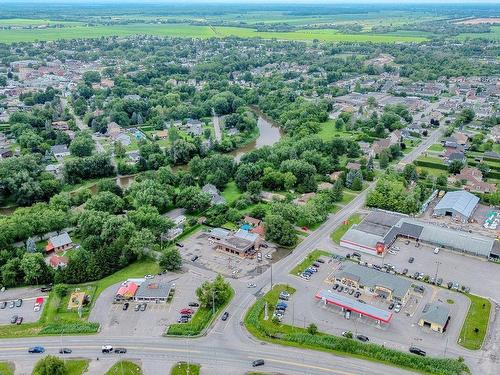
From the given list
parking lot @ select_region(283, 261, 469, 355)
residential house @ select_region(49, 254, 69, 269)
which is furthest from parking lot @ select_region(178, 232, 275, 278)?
residential house @ select_region(49, 254, 69, 269)

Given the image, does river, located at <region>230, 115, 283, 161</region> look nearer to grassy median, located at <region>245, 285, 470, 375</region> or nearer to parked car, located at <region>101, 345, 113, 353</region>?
grassy median, located at <region>245, 285, 470, 375</region>

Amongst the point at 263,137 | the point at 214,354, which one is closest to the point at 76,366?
the point at 214,354

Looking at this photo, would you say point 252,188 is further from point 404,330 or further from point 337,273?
point 404,330

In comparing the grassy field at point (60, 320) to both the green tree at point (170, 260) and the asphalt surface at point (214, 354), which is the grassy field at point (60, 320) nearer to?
the asphalt surface at point (214, 354)

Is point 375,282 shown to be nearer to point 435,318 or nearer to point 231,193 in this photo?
point 435,318

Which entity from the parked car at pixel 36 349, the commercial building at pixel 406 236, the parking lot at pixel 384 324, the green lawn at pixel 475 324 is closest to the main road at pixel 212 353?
the parked car at pixel 36 349

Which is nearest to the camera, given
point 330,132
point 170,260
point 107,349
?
point 107,349
